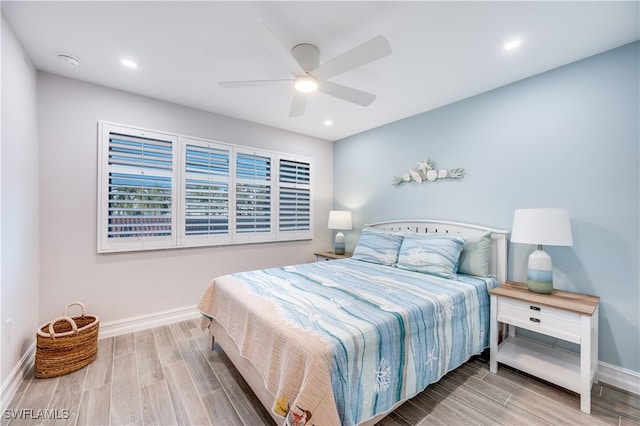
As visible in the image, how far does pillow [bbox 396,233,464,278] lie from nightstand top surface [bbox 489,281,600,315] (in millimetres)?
408


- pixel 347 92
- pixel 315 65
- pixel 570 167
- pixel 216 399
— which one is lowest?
pixel 216 399

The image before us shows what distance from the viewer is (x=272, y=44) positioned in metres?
1.67

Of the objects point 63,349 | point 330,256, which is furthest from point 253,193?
point 63,349

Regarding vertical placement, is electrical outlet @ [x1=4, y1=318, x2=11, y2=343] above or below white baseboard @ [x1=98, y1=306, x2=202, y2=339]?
above

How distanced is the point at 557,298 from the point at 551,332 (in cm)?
27

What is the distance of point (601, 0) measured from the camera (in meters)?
1.65

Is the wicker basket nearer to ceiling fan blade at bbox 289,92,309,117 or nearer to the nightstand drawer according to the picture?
ceiling fan blade at bbox 289,92,309,117

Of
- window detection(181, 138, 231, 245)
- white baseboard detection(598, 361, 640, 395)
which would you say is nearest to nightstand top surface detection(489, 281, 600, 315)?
white baseboard detection(598, 361, 640, 395)

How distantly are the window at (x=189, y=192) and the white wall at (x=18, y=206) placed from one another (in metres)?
0.51

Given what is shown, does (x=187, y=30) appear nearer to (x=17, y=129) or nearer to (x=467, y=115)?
(x=17, y=129)

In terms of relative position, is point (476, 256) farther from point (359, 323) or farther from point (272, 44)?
point (272, 44)

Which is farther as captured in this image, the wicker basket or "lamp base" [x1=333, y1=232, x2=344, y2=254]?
"lamp base" [x1=333, y1=232, x2=344, y2=254]

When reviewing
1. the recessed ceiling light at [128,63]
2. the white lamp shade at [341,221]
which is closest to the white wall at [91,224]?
the recessed ceiling light at [128,63]

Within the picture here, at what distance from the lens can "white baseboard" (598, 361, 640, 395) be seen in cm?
197
